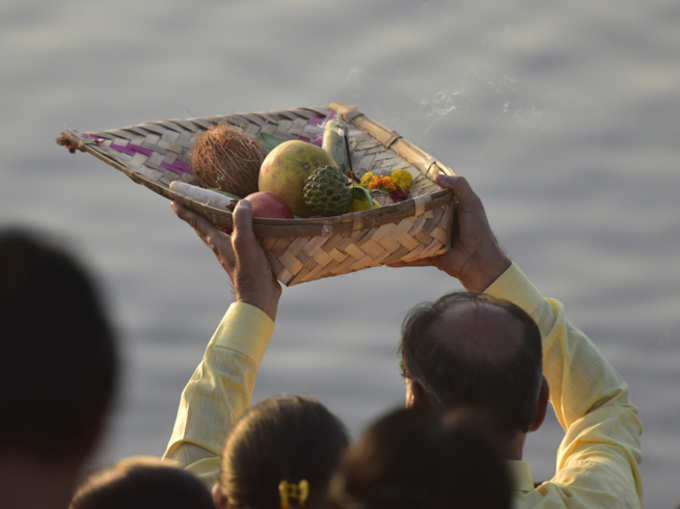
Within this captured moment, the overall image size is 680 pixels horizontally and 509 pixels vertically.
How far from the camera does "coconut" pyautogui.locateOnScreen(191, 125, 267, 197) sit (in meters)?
3.23

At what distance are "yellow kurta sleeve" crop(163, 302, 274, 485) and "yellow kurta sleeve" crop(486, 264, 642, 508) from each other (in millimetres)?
664

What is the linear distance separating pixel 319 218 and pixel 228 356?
450 mm

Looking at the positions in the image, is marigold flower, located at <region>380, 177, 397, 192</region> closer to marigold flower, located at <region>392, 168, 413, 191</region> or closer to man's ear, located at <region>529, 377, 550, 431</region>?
marigold flower, located at <region>392, 168, 413, 191</region>

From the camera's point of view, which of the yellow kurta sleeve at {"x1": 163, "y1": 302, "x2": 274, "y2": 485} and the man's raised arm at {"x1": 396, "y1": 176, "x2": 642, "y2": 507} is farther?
the yellow kurta sleeve at {"x1": 163, "y1": 302, "x2": 274, "y2": 485}

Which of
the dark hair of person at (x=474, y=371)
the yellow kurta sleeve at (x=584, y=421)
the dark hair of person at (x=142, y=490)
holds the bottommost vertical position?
the yellow kurta sleeve at (x=584, y=421)

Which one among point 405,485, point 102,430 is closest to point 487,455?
point 405,485

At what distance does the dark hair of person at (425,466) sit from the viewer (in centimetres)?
118

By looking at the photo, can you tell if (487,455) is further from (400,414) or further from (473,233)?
(473,233)

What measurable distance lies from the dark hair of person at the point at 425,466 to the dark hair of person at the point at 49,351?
0.97 ft

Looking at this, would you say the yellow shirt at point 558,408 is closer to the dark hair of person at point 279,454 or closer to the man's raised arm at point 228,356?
the man's raised arm at point 228,356

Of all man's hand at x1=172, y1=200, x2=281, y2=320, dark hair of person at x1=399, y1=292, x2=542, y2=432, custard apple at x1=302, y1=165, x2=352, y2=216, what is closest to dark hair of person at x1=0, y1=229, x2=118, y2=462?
dark hair of person at x1=399, y1=292, x2=542, y2=432

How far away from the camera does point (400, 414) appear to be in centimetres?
123

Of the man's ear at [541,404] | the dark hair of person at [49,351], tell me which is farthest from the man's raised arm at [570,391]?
the dark hair of person at [49,351]

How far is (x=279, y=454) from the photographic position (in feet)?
5.61
